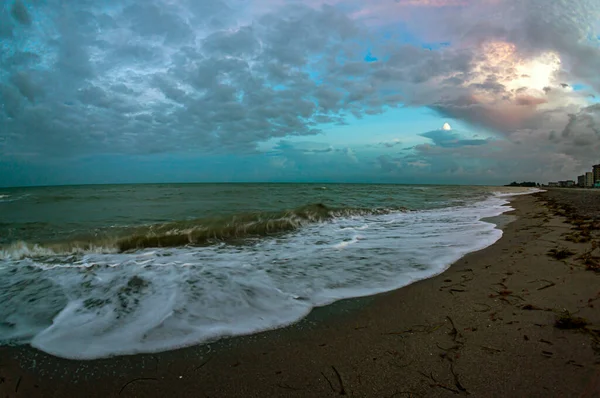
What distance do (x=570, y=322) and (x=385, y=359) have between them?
70.1 inches

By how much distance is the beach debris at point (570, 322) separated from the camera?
253cm

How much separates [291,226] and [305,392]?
28.8 ft

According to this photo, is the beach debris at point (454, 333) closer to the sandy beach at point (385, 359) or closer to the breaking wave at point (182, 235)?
the sandy beach at point (385, 359)

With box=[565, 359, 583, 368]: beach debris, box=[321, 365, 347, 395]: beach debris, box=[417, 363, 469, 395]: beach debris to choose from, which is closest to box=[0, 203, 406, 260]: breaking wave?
box=[321, 365, 347, 395]: beach debris

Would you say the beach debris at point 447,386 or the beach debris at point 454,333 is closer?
the beach debris at point 447,386

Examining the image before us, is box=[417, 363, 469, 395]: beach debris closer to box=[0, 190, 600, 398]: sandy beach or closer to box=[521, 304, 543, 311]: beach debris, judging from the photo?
box=[0, 190, 600, 398]: sandy beach

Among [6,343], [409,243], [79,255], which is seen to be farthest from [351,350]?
[79,255]

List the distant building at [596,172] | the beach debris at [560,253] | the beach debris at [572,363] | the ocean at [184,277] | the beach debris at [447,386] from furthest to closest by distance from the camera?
Result: the distant building at [596,172]
the beach debris at [560,253]
the ocean at [184,277]
the beach debris at [572,363]
the beach debris at [447,386]

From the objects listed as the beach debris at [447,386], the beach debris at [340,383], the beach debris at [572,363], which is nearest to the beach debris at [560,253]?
the beach debris at [572,363]

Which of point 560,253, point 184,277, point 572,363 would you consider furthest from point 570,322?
point 184,277

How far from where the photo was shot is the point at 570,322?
2.58 meters

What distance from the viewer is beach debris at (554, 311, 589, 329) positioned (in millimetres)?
2532

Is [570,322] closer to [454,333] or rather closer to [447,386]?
[454,333]

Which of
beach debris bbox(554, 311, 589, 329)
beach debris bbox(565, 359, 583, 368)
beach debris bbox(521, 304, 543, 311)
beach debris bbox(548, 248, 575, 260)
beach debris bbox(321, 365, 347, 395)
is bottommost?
beach debris bbox(321, 365, 347, 395)
